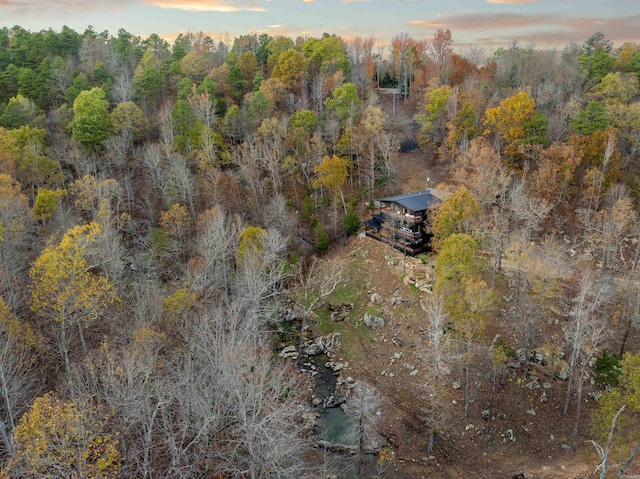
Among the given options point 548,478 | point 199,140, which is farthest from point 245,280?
point 199,140

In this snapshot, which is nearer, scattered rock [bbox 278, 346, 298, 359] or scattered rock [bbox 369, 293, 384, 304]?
scattered rock [bbox 278, 346, 298, 359]

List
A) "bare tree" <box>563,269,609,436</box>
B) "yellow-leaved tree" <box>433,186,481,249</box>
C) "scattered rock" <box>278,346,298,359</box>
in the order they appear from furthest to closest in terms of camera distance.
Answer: "scattered rock" <box>278,346,298,359</box>, "yellow-leaved tree" <box>433,186,481,249</box>, "bare tree" <box>563,269,609,436</box>

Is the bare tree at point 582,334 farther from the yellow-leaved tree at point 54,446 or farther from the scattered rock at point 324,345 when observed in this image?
the yellow-leaved tree at point 54,446

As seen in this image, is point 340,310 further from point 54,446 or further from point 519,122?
point 54,446

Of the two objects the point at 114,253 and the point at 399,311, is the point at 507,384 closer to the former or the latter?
the point at 399,311

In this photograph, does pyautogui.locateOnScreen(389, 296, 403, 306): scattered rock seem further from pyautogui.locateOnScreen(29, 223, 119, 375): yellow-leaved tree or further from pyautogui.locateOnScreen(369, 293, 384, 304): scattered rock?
pyautogui.locateOnScreen(29, 223, 119, 375): yellow-leaved tree

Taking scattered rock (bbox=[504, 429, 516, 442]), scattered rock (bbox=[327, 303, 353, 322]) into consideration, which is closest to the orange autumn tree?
scattered rock (bbox=[327, 303, 353, 322])
